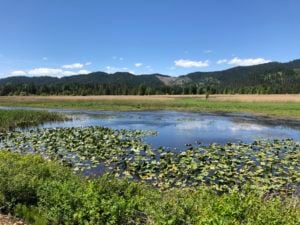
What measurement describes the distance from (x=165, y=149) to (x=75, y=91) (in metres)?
149

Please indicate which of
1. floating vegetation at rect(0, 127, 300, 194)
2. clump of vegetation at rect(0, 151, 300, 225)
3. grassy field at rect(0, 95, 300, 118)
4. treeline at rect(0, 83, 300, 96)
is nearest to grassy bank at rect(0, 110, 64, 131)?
floating vegetation at rect(0, 127, 300, 194)

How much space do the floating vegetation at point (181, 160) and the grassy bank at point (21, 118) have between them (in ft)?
31.8

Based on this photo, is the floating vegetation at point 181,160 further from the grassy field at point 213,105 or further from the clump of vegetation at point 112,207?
the grassy field at point 213,105

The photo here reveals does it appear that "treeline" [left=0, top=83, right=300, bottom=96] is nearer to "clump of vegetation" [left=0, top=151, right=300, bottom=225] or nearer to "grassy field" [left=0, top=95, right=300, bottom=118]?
"grassy field" [left=0, top=95, right=300, bottom=118]

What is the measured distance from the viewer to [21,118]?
1742 inches

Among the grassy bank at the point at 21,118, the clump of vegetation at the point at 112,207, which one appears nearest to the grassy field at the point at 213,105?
the grassy bank at the point at 21,118

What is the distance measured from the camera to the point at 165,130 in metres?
37.4

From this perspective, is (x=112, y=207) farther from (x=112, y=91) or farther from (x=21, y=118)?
(x=112, y=91)

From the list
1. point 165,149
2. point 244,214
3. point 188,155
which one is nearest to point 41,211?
point 244,214

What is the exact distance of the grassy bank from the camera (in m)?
40.0

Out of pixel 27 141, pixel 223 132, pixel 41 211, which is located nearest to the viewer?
pixel 41 211

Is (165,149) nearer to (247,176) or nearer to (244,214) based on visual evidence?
(247,176)

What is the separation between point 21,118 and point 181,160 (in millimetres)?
29640

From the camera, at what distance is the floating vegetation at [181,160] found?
53.7 feet
